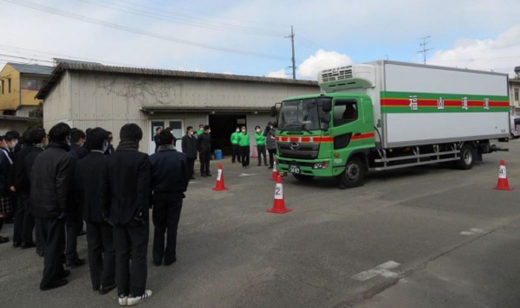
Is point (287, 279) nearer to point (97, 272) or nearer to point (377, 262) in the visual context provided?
point (377, 262)

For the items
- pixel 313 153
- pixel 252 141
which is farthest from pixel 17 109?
pixel 313 153

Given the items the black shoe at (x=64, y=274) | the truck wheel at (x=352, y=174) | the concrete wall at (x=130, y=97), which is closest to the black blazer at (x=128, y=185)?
the black shoe at (x=64, y=274)

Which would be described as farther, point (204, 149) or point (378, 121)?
point (204, 149)

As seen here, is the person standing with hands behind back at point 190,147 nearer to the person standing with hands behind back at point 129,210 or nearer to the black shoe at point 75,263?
the black shoe at point 75,263

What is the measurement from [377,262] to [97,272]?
3477 mm

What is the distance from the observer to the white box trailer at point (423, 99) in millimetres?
10898

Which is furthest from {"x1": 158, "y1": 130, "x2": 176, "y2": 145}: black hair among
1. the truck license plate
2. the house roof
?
the house roof

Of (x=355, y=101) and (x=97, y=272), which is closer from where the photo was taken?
(x=97, y=272)

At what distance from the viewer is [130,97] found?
1662 cm

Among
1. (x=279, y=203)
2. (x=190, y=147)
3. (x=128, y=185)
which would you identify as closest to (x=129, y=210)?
(x=128, y=185)

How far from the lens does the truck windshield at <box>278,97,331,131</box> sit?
1002cm

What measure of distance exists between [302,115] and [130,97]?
31.0 feet

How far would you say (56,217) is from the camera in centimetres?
439

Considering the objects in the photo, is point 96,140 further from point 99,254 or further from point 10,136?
point 10,136
